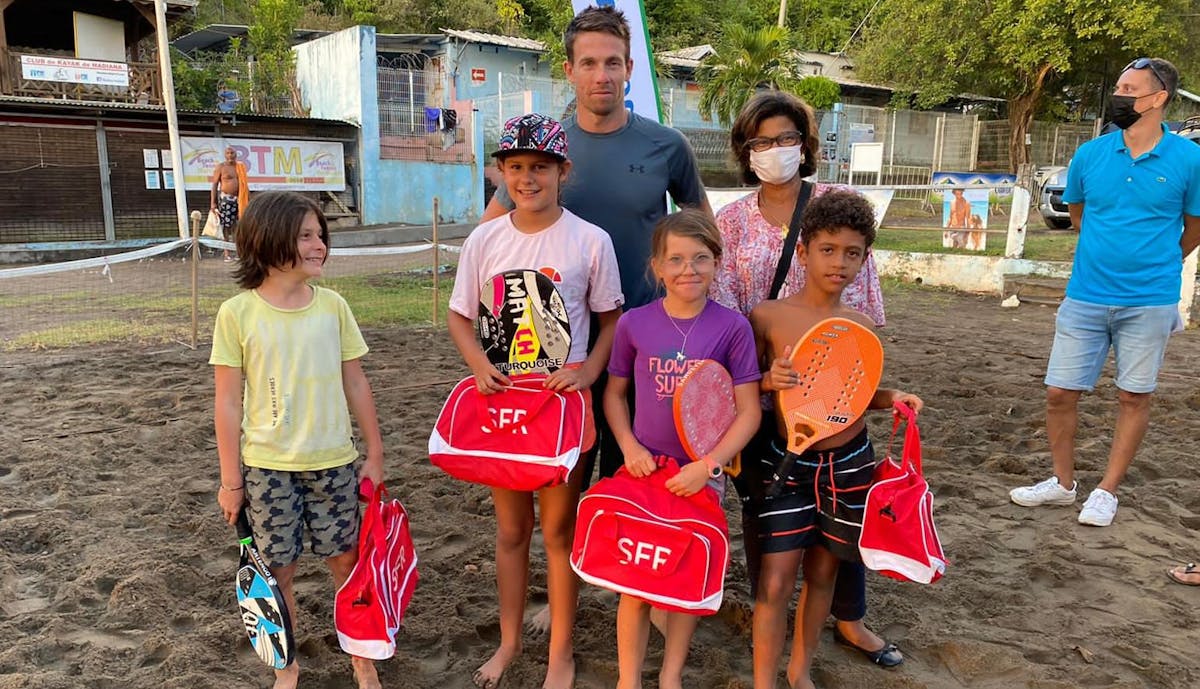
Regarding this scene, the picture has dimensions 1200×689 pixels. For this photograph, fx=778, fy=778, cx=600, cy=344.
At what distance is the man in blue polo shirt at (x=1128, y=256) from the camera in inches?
132

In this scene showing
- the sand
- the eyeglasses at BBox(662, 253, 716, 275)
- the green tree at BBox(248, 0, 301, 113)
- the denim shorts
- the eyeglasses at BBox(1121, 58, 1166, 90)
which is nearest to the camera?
the eyeglasses at BBox(662, 253, 716, 275)

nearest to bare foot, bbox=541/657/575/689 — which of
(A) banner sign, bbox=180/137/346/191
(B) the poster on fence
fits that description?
(B) the poster on fence

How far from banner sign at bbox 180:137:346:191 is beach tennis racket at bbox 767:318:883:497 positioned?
15680 mm

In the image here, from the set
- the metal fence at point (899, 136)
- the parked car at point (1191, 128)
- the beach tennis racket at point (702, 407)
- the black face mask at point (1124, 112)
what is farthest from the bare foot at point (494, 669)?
the metal fence at point (899, 136)

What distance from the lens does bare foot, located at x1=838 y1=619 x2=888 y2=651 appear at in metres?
2.59

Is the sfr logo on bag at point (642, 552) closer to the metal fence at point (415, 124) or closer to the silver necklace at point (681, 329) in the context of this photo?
the silver necklace at point (681, 329)

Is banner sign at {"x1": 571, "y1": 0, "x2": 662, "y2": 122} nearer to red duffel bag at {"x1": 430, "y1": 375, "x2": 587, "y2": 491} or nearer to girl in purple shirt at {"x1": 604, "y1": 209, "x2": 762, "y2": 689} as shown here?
girl in purple shirt at {"x1": 604, "y1": 209, "x2": 762, "y2": 689}

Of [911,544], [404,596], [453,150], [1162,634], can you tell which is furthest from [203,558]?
[453,150]

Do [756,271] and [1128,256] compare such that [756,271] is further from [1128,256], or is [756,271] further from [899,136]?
[899,136]

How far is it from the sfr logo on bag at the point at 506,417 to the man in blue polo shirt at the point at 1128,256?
2.76m

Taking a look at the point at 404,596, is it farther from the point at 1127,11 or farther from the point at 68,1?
the point at 1127,11

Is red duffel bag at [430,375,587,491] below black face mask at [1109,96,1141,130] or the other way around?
below

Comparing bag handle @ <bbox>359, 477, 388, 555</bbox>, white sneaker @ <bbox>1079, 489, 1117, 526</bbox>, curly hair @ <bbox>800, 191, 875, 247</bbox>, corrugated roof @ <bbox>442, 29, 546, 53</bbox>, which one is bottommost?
white sneaker @ <bbox>1079, 489, 1117, 526</bbox>

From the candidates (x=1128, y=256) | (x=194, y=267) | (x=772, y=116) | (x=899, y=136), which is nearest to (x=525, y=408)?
(x=772, y=116)
